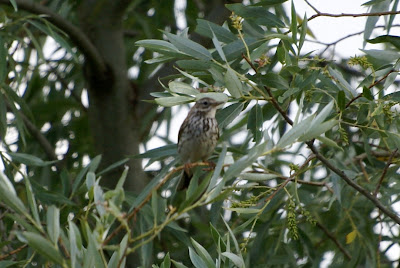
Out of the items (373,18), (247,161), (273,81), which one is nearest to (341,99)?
(273,81)

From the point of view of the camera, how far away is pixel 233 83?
2.66 m

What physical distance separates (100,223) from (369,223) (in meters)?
2.25

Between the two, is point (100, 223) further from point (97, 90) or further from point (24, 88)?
point (24, 88)

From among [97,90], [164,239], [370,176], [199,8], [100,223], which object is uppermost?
[199,8]

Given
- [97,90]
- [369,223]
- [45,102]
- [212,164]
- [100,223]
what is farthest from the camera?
[45,102]

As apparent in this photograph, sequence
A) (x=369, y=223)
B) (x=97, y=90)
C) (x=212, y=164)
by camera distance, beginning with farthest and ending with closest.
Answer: (x=97, y=90) < (x=369, y=223) < (x=212, y=164)

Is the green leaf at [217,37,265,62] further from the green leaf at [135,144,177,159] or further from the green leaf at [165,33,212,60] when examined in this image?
the green leaf at [135,144,177,159]

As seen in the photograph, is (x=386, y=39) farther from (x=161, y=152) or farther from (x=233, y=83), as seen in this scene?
(x=161, y=152)

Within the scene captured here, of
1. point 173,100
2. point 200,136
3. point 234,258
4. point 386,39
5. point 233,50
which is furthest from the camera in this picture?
point 200,136

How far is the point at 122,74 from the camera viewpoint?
187 inches

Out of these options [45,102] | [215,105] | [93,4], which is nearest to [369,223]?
[215,105]

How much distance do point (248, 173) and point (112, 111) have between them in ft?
6.23

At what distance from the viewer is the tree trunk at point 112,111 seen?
465 cm

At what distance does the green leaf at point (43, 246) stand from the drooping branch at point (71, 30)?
2291 millimetres
